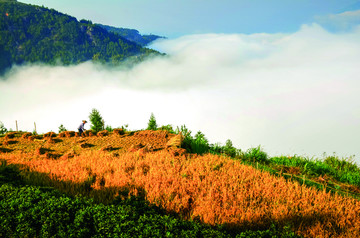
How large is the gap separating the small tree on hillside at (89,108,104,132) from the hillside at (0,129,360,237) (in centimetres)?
506

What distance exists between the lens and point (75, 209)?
173 inches

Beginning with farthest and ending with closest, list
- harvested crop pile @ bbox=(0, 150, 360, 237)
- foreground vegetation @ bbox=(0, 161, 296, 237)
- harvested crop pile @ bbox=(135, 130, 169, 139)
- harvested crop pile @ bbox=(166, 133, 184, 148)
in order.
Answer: harvested crop pile @ bbox=(135, 130, 169, 139) < harvested crop pile @ bbox=(166, 133, 184, 148) < harvested crop pile @ bbox=(0, 150, 360, 237) < foreground vegetation @ bbox=(0, 161, 296, 237)

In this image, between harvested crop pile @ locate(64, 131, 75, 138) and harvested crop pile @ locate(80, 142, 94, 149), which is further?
harvested crop pile @ locate(64, 131, 75, 138)

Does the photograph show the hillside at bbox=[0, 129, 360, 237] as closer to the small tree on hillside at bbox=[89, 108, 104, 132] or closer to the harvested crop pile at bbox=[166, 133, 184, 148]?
the harvested crop pile at bbox=[166, 133, 184, 148]

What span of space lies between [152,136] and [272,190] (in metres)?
6.89

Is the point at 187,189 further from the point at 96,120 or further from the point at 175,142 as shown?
the point at 96,120

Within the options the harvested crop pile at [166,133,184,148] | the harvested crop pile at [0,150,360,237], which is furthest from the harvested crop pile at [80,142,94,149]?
the harvested crop pile at [166,133,184,148]

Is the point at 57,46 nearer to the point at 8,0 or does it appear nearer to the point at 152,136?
the point at 8,0

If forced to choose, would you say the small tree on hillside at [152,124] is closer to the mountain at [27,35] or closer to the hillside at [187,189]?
the hillside at [187,189]

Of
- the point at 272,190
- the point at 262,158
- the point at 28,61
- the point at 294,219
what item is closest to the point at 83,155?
the point at 272,190

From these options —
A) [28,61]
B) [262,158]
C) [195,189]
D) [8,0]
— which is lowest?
[262,158]

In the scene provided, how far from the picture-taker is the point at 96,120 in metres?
16.7

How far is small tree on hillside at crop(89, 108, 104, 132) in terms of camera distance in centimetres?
1659

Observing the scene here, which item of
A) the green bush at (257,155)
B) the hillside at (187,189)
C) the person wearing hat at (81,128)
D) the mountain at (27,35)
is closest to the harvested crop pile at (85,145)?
the hillside at (187,189)
